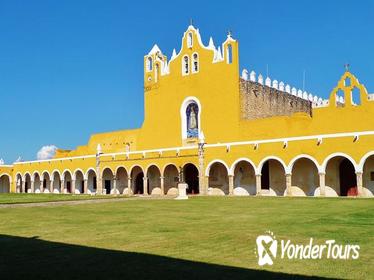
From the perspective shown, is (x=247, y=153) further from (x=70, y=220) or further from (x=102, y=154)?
(x=70, y=220)

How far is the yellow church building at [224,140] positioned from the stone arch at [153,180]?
89mm

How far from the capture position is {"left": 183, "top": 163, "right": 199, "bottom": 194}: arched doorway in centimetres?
3622

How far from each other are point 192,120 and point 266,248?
30768 millimetres

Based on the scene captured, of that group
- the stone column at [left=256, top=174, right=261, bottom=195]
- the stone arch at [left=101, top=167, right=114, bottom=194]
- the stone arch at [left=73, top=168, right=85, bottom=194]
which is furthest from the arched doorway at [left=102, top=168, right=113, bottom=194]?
the stone column at [left=256, top=174, right=261, bottom=195]

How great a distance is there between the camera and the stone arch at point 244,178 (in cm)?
3288

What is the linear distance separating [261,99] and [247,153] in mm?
8213

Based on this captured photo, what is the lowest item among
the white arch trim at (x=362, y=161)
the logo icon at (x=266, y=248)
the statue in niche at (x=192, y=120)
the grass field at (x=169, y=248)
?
the grass field at (x=169, y=248)

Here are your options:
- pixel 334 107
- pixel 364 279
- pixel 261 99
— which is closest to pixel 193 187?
pixel 261 99

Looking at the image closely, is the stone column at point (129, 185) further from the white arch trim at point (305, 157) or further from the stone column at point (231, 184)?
the white arch trim at point (305, 157)

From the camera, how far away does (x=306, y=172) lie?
99.1 ft

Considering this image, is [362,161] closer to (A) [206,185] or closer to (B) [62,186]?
(A) [206,185]

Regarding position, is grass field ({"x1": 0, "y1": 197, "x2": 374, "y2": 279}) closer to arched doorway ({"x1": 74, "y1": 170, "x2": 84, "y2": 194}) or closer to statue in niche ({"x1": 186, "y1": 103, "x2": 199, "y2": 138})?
statue in niche ({"x1": 186, "y1": 103, "x2": 199, "y2": 138})

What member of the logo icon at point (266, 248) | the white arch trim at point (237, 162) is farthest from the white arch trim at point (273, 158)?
the logo icon at point (266, 248)

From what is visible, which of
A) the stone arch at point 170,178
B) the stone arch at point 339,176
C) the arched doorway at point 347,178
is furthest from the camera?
the stone arch at point 170,178
